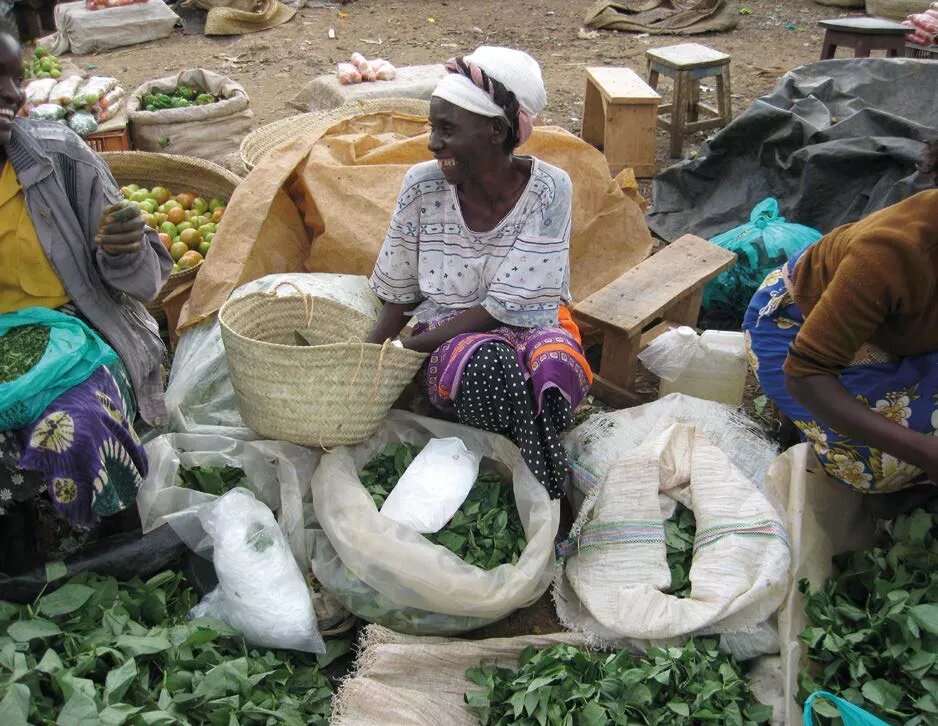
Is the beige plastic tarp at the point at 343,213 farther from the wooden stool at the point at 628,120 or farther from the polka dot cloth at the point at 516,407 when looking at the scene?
the wooden stool at the point at 628,120

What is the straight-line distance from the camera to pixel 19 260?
2.26m

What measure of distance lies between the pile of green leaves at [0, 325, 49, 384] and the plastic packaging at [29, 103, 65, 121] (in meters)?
2.58

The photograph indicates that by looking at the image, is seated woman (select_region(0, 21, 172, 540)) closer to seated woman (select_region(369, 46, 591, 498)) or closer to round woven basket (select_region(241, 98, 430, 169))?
seated woman (select_region(369, 46, 591, 498))

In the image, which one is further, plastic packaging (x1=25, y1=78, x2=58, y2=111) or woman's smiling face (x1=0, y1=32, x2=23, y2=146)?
plastic packaging (x1=25, y1=78, x2=58, y2=111)

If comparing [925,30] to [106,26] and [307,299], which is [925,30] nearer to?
[307,299]

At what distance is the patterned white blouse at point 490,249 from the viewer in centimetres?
261

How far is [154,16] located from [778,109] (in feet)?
20.8

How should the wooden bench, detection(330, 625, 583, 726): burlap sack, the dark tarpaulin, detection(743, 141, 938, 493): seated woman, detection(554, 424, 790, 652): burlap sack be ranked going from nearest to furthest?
detection(743, 141, 938, 493): seated woman, detection(330, 625, 583, 726): burlap sack, detection(554, 424, 790, 652): burlap sack, the wooden bench, the dark tarpaulin

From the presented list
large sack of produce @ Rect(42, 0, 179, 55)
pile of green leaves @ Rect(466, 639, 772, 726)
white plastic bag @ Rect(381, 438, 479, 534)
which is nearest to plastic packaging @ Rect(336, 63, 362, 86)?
white plastic bag @ Rect(381, 438, 479, 534)

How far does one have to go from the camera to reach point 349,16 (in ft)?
29.5

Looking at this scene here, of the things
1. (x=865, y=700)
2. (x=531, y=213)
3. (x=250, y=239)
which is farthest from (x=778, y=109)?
(x=865, y=700)

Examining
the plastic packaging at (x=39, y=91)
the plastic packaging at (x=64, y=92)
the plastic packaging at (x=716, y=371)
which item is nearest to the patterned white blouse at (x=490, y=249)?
the plastic packaging at (x=716, y=371)

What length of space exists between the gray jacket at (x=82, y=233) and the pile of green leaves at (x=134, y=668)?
2.06ft

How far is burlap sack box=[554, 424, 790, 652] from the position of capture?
2.15m
